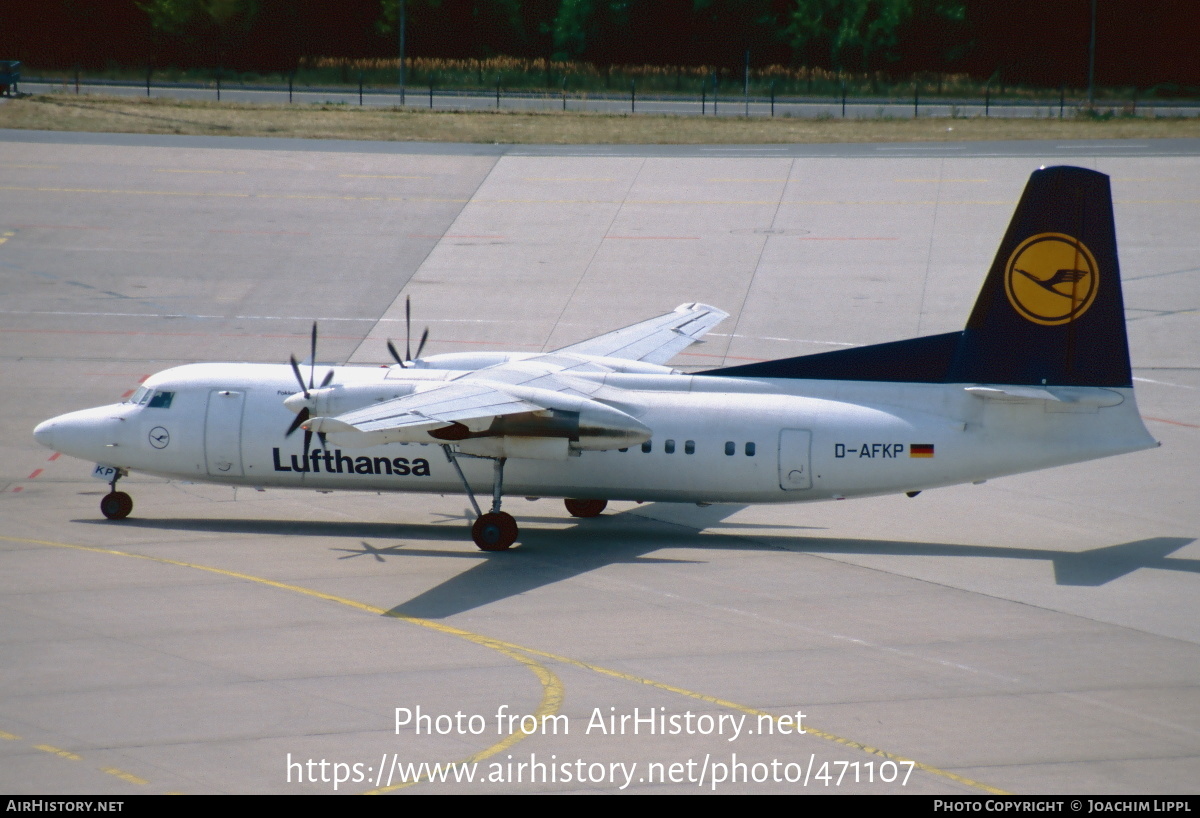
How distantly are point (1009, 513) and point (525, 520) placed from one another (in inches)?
413

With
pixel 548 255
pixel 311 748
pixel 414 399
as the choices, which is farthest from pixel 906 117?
pixel 311 748

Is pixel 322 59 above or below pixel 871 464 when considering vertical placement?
above

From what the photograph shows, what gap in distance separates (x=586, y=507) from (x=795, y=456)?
526cm

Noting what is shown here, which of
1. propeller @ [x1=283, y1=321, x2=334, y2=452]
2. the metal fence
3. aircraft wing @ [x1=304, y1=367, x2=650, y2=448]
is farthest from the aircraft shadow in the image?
the metal fence

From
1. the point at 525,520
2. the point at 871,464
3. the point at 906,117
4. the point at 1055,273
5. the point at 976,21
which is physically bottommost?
the point at 525,520

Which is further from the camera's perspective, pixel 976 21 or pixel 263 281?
pixel 976 21

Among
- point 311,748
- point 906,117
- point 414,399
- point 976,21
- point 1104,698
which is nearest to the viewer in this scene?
point 311,748

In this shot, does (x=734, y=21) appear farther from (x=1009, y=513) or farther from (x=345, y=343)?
(x=1009, y=513)

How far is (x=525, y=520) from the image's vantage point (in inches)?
1118

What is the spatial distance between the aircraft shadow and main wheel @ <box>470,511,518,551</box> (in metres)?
0.19

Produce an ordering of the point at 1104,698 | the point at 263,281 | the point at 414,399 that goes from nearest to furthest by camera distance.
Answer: the point at 1104,698, the point at 414,399, the point at 263,281

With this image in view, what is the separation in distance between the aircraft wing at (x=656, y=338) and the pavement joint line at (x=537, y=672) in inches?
326

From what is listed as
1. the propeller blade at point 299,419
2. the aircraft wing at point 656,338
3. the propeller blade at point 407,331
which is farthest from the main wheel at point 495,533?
the aircraft wing at point 656,338

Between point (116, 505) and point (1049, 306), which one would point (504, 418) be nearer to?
point (116, 505)
